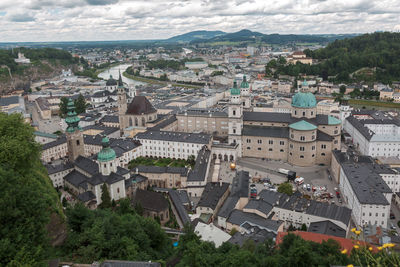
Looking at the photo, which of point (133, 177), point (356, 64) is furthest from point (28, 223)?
point (356, 64)

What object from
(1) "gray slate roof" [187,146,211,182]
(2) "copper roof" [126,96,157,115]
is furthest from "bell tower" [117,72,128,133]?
(1) "gray slate roof" [187,146,211,182]

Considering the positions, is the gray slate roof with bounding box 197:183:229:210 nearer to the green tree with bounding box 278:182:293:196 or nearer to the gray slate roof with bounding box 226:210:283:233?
the gray slate roof with bounding box 226:210:283:233

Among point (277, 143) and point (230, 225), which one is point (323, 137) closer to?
point (277, 143)

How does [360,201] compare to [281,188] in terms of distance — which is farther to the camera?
[281,188]

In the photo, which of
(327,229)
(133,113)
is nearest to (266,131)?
(327,229)

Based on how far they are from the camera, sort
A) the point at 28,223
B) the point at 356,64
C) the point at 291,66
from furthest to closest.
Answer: the point at 291,66 → the point at 356,64 → the point at 28,223
